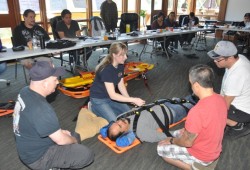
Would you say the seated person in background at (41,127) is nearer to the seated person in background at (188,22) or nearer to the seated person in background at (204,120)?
the seated person in background at (204,120)

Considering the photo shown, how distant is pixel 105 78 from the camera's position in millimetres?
2730

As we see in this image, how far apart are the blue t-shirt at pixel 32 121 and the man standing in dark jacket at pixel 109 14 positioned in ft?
16.9

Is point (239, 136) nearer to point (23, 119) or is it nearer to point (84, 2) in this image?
point (23, 119)

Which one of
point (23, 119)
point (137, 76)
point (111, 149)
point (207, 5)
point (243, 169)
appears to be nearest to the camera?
point (23, 119)

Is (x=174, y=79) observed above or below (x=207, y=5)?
below

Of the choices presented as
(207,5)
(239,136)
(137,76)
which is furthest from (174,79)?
(207,5)

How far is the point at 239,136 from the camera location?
2711 mm

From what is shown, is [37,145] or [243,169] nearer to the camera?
[37,145]

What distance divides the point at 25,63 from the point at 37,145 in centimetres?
265

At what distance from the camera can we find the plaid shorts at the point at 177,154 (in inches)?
78.7

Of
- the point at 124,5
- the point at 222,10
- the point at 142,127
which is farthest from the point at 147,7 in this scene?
the point at 142,127

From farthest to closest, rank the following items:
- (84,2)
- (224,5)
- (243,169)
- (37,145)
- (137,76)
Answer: (224,5), (84,2), (137,76), (243,169), (37,145)

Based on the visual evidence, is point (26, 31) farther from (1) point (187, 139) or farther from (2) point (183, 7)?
(2) point (183, 7)

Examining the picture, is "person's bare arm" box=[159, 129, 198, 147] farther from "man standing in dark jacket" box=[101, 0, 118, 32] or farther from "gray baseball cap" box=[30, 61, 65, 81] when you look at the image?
"man standing in dark jacket" box=[101, 0, 118, 32]
